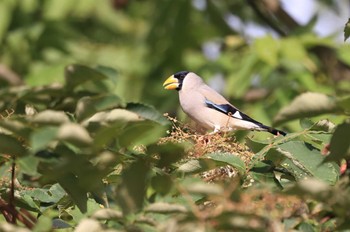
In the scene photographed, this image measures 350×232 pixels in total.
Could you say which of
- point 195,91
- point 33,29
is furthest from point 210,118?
point 33,29

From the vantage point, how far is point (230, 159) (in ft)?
8.40

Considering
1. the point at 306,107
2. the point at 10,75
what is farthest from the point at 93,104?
the point at 10,75

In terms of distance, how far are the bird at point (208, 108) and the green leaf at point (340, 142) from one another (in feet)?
8.33

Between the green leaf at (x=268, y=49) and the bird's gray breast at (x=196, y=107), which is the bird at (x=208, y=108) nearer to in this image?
the bird's gray breast at (x=196, y=107)

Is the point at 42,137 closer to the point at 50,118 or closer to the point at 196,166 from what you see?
the point at 50,118

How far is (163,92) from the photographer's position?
7.69m

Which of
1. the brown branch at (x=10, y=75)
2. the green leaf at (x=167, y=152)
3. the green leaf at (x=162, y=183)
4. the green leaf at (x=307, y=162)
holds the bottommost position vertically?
the brown branch at (x=10, y=75)

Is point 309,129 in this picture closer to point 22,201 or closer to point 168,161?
point 168,161

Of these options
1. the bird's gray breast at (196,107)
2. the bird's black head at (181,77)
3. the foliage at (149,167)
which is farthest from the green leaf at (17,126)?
the bird's black head at (181,77)

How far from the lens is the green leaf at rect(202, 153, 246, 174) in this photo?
2539 millimetres

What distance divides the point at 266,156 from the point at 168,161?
56 cm

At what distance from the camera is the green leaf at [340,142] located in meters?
2.05

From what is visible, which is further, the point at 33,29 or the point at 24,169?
the point at 33,29

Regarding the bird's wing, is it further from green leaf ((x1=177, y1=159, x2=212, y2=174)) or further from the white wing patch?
green leaf ((x1=177, y1=159, x2=212, y2=174))
